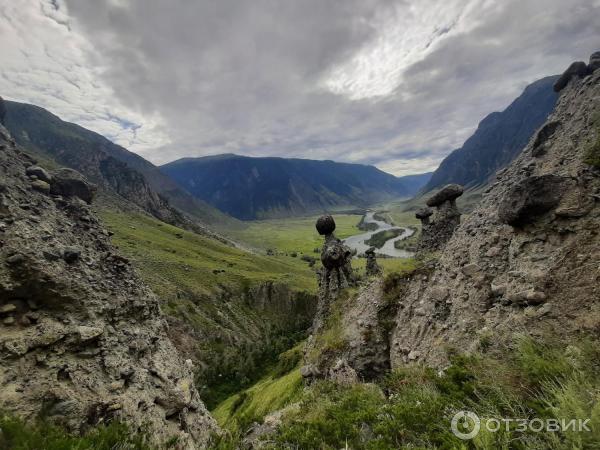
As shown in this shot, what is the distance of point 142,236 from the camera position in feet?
374

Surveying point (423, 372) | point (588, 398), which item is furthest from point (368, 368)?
→ point (588, 398)

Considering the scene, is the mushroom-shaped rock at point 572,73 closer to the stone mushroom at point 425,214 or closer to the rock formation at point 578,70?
the rock formation at point 578,70

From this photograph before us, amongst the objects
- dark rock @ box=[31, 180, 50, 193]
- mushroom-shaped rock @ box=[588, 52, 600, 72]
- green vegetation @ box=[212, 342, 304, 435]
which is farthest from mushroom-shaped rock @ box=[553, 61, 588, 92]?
dark rock @ box=[31, 180, 50, 193]

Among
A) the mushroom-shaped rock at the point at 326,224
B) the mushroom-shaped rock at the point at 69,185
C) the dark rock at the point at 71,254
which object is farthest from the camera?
the mushroom-shaped rock at the point at 326,224

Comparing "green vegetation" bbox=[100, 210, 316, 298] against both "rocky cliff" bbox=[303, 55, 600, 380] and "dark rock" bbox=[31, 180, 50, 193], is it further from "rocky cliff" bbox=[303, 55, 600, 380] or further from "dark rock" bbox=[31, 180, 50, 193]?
"rocky cliff" bbox=[303, 55, 600, 380]

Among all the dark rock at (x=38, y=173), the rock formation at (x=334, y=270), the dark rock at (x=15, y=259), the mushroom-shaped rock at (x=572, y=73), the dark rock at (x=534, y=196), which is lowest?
the rock formation at (x=334, y=270)

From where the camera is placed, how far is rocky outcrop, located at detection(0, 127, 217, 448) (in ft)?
30.7

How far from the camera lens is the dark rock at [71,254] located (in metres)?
13.6

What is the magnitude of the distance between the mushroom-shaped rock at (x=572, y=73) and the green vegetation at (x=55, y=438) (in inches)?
1210

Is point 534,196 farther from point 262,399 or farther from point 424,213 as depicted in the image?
point 262,399

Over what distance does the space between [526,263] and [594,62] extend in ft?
60.3

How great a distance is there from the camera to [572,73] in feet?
68.0

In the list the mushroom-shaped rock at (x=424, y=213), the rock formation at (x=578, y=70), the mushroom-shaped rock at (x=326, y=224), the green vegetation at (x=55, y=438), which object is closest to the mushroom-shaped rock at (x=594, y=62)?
the rock formation at (x=578, y=70)

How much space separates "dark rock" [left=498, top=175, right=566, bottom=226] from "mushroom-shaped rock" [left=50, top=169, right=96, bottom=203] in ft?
75.8
